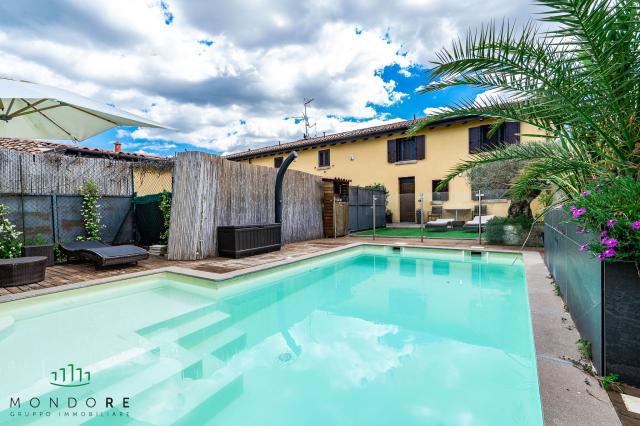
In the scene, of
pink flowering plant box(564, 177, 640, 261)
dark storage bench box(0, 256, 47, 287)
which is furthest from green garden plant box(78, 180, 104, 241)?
pink flowering plant box(564, 177, 640, 261)

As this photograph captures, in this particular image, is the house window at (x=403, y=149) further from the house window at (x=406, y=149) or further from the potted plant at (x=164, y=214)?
the potted plant at (x=164, y=214)

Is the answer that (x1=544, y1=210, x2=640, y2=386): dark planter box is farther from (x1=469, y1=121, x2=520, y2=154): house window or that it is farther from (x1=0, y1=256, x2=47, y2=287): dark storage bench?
(x1=469, y1=121, x2=520, y2=154): house window

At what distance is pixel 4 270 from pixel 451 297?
7.13 metres

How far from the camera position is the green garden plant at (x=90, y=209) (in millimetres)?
7258

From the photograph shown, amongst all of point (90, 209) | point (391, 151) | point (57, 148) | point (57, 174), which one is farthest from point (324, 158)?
point (57, 174)

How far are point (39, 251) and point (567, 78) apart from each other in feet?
28.8

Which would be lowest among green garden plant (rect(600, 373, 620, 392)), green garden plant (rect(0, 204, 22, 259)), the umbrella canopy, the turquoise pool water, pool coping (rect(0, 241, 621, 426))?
the turquoise pool water

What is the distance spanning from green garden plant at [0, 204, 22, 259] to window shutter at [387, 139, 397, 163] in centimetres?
1489

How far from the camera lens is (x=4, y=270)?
461 centimetres

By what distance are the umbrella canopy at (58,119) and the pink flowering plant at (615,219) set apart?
5029 mm

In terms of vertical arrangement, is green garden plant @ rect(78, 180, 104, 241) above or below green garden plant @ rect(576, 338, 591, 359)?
above

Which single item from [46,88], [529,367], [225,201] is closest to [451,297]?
[529,367]

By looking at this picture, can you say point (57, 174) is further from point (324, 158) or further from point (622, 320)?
point (324, 158)

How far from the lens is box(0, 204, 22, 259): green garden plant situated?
572 centimetres
